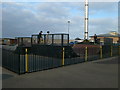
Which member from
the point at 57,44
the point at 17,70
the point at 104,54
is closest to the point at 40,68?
the point at 17,70

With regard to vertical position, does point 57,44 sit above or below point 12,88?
above

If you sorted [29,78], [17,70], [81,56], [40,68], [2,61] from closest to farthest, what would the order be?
[29,78] < [17,70] < [40,68] < [2,61] < [81,56]

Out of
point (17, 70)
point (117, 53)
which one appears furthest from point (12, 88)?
point (117, 53)

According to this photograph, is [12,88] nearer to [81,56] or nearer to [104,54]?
[81,56]

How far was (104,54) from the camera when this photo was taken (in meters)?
15.7

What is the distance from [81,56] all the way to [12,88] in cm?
849

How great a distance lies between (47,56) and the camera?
12109 millimetres

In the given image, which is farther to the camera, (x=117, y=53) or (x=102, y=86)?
(x=117, y=53)

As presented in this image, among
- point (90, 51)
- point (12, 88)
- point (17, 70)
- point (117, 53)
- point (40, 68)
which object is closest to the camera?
point (12, 88)

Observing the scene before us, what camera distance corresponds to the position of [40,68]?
923cm

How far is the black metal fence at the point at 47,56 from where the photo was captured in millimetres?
8602

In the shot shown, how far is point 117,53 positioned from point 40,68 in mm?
11371

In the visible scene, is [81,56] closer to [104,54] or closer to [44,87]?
[104,54]

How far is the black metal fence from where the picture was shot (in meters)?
8.60
